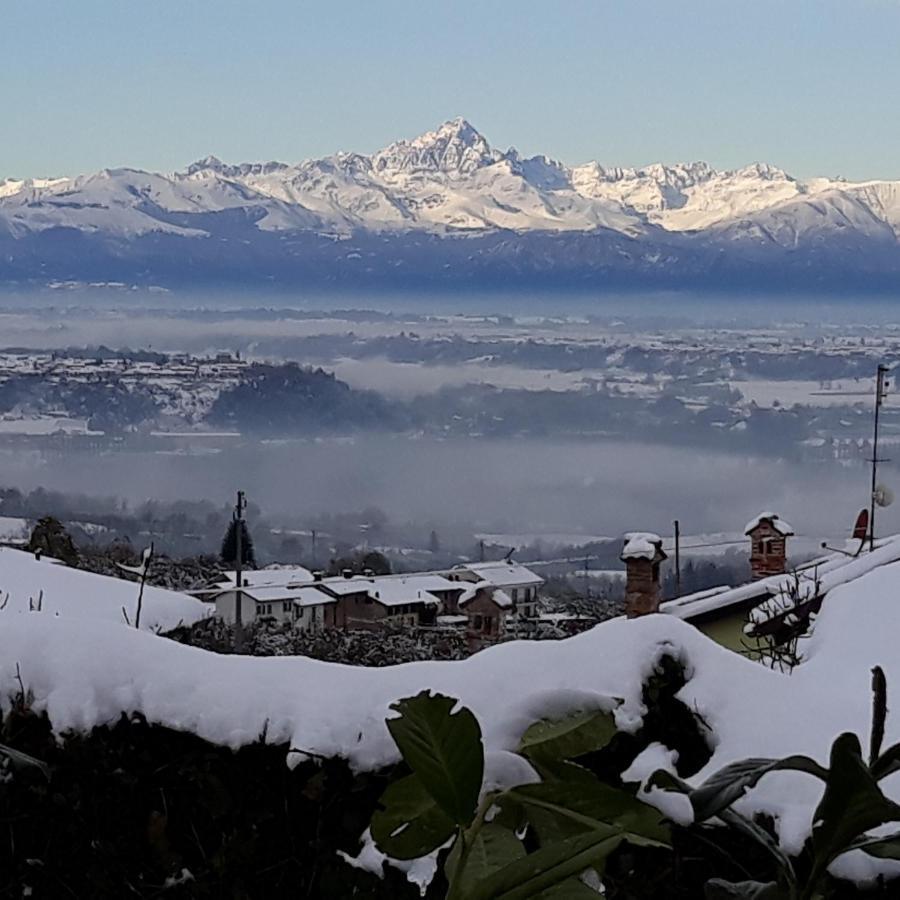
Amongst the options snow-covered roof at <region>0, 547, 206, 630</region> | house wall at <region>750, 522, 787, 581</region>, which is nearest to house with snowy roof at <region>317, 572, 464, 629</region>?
house wall at <region>750, 522, 787, 581</region>

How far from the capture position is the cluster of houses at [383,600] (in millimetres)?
7973

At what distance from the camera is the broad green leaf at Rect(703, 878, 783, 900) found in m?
0.66

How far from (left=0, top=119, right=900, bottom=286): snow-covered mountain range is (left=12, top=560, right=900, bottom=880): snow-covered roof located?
33.3 meters

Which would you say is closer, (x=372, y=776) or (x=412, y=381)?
(x=372, y=776)

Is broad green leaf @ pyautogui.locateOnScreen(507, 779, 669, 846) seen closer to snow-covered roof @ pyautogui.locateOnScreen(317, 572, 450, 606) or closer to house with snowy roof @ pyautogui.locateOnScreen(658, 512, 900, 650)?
house with snowy roof @ pyautogui.locateOnScreen(658, 512, 900, 650)

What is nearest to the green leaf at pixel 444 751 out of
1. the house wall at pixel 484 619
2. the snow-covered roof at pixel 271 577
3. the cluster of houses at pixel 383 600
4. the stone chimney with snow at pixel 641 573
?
the stone chimney with snow at pixel 641 573

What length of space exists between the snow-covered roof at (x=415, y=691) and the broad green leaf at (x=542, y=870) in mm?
732

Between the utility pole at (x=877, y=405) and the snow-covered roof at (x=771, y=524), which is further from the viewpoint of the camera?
the snow-covered roof at (x=771, y=524)

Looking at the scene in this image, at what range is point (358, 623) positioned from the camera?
892cm

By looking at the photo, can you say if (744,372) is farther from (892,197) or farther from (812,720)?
(812,720)

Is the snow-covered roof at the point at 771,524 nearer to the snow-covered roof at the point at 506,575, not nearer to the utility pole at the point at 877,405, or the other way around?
the utility pole at the point at 877,405

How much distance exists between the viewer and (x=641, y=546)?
21.3ft

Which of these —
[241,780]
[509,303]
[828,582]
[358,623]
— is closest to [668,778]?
[241,780]

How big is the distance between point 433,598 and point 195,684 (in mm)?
8127
